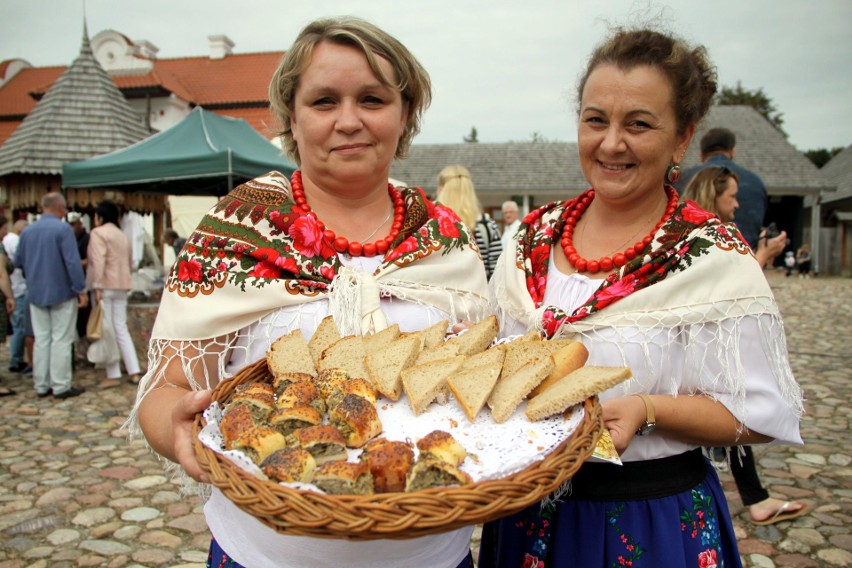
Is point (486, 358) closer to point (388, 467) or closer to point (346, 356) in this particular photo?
point (346, 356)

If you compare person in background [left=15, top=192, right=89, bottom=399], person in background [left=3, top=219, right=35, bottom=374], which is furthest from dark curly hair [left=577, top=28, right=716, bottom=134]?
person in background [left=3, top=219, right=35, bottom=374]

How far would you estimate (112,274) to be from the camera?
7.14 m

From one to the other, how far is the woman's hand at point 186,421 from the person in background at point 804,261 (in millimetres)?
27755

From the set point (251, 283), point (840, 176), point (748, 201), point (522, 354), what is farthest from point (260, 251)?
point (840, 176)

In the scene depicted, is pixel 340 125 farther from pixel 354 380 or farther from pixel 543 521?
pixel 543 521

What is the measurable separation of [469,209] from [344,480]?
184 inches

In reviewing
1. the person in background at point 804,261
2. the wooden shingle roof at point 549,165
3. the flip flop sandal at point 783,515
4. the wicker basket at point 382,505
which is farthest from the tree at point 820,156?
the wicker basket at point 382,505

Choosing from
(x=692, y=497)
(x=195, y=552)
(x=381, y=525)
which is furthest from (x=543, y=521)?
(x=195, y=552)

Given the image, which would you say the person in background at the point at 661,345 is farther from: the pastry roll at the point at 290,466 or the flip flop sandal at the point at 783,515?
the flip flop sandal at the point at 783,515

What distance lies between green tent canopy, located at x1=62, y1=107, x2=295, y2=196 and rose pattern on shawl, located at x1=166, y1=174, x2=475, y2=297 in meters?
5.83

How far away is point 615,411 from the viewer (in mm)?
1621

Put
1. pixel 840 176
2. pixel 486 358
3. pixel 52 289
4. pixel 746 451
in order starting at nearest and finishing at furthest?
pixel 486 358 < pixel 746 451 < pixel 52 289 < pixel 840 176

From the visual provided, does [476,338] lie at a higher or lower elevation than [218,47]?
lower

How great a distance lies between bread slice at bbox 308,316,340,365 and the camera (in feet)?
5.96
